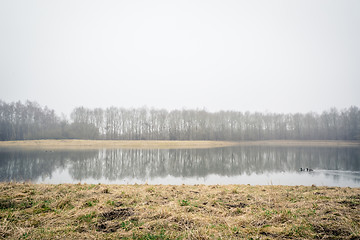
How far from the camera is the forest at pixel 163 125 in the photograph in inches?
Result: 2246

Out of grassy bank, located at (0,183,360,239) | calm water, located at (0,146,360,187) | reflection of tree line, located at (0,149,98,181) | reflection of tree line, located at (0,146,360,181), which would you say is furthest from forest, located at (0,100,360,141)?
grassy bank, located at (0,183,360,239)

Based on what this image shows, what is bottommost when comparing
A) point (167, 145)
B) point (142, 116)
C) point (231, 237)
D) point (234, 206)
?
point (167, 145)

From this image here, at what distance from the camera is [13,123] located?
5481 centimetres

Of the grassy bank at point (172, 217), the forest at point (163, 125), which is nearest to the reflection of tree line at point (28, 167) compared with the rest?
the grassy bank at point (172, 217)

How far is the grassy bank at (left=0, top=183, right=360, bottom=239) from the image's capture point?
123 inches

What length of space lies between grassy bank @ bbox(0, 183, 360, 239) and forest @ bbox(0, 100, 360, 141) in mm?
56570

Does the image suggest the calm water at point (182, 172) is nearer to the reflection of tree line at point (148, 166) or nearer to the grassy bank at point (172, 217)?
the reflection of tree line at point (148, 166)

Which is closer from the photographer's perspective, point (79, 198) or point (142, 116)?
point (79, 198)

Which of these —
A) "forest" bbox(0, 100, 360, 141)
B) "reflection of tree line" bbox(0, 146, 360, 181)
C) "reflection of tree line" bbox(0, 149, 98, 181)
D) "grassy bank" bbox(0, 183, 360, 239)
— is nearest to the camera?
"grassy bank" bbox(0, 183, 360, 239)

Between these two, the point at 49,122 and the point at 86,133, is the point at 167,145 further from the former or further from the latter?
the point at 49,122

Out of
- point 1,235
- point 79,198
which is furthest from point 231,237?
point 79,198

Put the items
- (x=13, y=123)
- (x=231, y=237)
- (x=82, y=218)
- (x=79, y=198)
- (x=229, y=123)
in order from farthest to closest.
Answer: (x=229, y=123) → (x=13, y=123) → (x=79, y=198) → (x=82, y=218) → (x=231, y=237)

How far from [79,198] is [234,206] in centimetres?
424

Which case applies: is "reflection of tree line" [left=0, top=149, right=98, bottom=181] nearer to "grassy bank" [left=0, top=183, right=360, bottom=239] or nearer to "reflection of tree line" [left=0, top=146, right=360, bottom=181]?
"reflection of tree line" [left=0, top=146, right=360, bottom=181]
